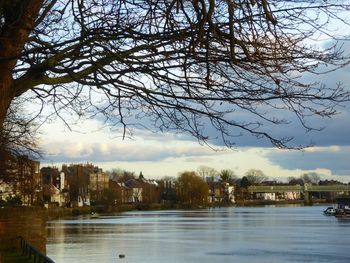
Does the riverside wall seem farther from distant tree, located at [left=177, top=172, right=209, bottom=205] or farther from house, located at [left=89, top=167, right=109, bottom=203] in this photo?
distant tree, located at [left=177, top=172, right=209, bottom=205]

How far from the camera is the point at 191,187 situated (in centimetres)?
14712

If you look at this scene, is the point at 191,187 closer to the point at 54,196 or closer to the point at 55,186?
the point at 55,186

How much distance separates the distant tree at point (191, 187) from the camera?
481 ft

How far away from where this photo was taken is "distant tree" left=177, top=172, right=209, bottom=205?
147 meters

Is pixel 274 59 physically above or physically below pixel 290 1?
below

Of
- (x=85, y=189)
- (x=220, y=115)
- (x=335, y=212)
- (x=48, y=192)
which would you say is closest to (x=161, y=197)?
(x=85, y=189)

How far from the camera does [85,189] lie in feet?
450

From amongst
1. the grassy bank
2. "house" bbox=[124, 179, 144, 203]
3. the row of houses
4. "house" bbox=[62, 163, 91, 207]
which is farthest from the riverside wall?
"house" bbox=[124, 179, 144, 203]

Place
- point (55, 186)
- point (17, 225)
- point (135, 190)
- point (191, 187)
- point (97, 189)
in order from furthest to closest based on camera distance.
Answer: point (135, 190) < point (191, 187) < point (97, 189) < point (55, 186) < point (17, 225)

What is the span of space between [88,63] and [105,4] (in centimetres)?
72

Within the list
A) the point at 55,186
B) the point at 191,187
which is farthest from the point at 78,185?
the point at 191,187

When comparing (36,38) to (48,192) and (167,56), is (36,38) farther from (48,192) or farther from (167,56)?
(48,192)

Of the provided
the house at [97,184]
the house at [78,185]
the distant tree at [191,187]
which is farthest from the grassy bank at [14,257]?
the distant tree at [191,187]

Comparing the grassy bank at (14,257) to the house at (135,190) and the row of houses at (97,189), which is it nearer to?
the row of houses at (97,189)
